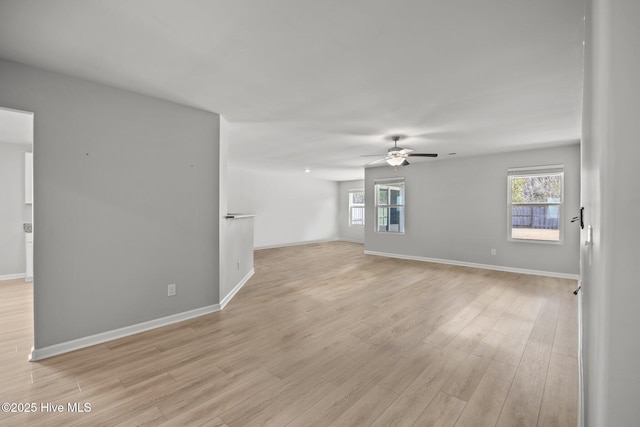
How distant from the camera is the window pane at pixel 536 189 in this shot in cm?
520

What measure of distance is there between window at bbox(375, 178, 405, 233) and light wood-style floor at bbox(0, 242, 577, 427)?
3645 mm

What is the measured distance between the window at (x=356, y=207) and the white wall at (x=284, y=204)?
644 millimetres

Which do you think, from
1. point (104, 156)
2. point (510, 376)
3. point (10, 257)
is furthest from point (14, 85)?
point (510, 376)

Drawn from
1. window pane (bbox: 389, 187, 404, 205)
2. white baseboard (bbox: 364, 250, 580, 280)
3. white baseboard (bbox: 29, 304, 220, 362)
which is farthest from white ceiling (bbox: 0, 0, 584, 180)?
window pane (bbox: 389, 187, 404, 205)

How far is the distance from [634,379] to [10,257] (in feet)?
23.7

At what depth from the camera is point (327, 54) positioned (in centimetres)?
216

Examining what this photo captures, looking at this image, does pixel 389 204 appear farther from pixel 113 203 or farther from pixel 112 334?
pixel 112 334

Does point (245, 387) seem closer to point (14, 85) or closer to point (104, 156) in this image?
point (104, 156)

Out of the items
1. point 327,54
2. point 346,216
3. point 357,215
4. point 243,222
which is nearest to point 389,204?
point 357,215

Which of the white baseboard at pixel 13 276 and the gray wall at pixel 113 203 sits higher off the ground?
the gray wall at pixel 113 203

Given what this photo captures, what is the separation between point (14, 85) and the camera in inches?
88.4

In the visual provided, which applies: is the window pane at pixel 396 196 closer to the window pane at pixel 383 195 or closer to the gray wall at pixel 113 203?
the window pane at pixel 383 195

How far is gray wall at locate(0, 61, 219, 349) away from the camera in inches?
93.6

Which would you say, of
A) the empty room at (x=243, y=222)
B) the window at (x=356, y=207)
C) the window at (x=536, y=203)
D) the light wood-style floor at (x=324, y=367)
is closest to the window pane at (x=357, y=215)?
the window at (x=356, y=207)
